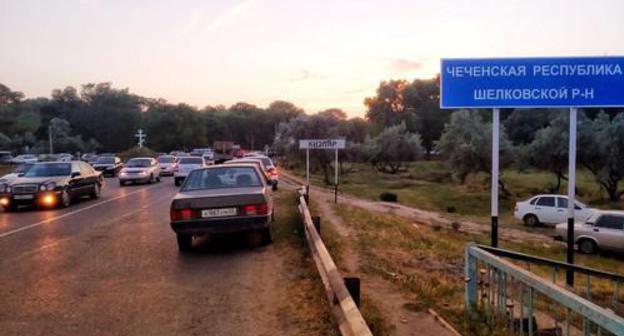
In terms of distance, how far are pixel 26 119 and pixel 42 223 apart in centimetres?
9758

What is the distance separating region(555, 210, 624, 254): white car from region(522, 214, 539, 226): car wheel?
6.78m

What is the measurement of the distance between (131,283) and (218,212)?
94.6 inches

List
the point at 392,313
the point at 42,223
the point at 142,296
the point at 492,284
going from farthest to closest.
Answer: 1. the point at 42,223
2. the point at 142,296
3. the point at 392,313
4. the point at 492,284

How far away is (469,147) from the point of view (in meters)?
46.1

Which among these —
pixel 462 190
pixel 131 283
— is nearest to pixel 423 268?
pixel 131 283

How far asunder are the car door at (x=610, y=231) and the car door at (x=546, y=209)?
684cm

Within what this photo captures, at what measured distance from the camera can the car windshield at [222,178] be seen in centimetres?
1082

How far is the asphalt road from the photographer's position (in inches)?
232

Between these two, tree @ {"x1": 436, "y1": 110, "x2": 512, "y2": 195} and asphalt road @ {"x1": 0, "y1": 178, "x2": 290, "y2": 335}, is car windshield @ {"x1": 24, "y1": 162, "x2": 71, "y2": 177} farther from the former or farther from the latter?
tree @ {"x1": 436, "y1": 110, "x2": 512, "y2": 195}

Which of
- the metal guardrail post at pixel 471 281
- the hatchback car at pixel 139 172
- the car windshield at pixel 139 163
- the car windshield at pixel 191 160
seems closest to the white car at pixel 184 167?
the car windshield at pixel 191 160

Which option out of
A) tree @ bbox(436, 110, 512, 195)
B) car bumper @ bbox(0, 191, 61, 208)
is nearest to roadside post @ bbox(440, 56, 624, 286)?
car bumper @ bbox(0, 191, 61, 208)

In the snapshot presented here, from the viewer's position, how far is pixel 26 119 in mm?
100312

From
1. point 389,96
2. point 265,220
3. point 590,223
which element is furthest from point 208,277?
point 389,96

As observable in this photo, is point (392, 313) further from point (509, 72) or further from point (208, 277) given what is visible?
point (509, 72)
